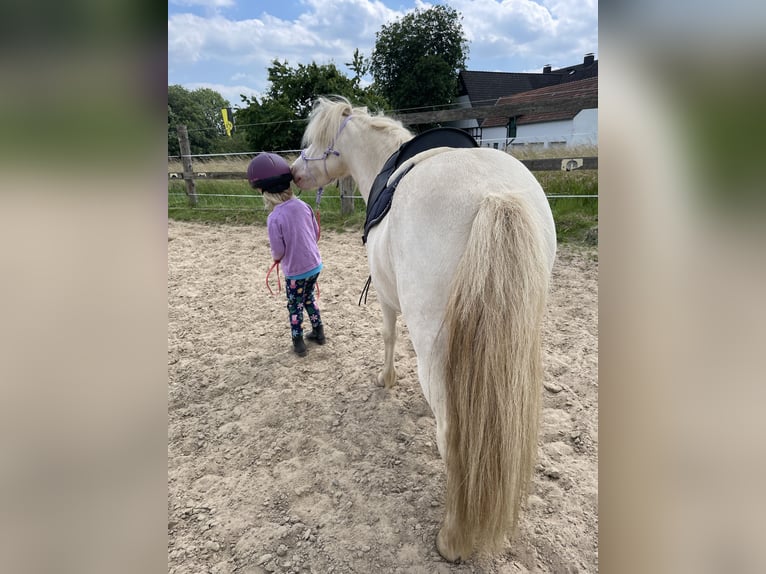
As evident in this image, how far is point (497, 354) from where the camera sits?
1168 millimetres

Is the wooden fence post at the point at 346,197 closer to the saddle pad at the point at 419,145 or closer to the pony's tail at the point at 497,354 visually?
the saddle pad at the point at 419,145

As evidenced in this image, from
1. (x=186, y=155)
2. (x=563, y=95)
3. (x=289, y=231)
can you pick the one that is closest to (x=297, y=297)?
(x=289, y=231)

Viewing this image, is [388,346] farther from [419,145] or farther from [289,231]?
[419,145]

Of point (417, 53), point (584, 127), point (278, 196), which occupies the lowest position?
point (278, 196)

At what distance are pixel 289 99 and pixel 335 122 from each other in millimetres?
11880

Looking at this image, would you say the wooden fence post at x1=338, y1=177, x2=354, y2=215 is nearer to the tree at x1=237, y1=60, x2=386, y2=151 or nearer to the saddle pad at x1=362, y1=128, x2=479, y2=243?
the saddle pad at x1=362, y1=128, x2=479, y2=243

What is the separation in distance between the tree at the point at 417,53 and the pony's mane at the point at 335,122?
27694mm

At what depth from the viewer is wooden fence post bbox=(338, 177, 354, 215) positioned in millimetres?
6848

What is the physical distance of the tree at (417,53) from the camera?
2808cm
